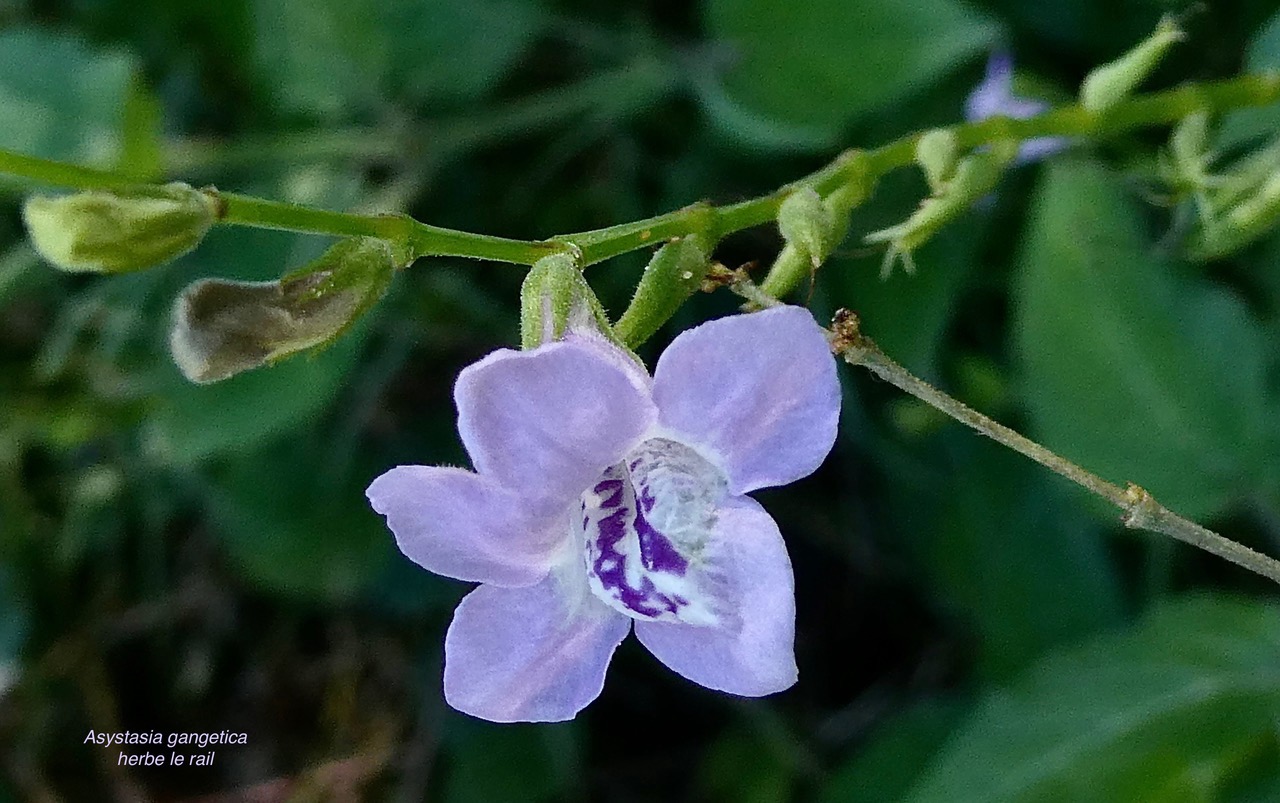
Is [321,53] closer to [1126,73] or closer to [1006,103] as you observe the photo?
[1006,103]

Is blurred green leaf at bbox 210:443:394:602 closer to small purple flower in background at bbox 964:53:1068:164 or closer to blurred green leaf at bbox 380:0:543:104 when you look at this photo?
blurred green leaf at bbox 380:0:543:104

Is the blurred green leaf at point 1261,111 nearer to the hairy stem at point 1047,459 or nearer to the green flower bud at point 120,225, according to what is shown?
the hairy stem at point 1047,459

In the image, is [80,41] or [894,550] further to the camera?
[894,550]

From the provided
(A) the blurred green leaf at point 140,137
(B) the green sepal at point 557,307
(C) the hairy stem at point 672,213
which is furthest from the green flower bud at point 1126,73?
(A) the blurred green leaf at point 140,137

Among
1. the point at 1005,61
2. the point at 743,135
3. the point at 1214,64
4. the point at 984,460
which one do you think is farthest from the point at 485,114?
the point at 1214,64

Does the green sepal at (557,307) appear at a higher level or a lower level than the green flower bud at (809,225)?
lower

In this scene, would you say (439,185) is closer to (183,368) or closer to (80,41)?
(80,41)

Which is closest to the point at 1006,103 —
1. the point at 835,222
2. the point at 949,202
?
the point at 949,202
